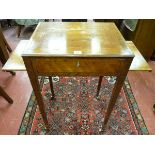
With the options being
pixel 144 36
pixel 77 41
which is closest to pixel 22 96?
pixel 77 41

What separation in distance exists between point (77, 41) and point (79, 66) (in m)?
0.18

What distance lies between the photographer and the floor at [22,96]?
1.48 meters

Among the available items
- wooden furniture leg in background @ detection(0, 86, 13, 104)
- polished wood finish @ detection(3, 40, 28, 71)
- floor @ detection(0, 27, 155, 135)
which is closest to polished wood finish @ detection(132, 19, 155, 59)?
floor @ detection(0, 27, 155, 135)

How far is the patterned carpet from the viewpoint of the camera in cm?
145

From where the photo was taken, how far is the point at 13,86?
1879 millimetres

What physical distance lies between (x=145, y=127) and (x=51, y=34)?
3.95 feet

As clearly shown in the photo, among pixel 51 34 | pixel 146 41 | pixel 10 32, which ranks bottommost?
pixel 10 32

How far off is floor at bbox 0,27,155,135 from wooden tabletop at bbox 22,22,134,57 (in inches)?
35.6

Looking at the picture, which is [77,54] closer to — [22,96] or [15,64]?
[15,64]

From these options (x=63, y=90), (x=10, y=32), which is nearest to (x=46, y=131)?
(x=63, y=90)

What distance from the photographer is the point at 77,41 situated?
968 millimetres

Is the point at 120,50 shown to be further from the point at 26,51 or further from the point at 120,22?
the point at 120,22

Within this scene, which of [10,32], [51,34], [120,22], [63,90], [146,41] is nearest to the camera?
[51,34]

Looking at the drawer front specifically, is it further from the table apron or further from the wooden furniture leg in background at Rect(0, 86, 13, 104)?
the wooden furniture leg in background at Rect(0, 86, 13, 104)
